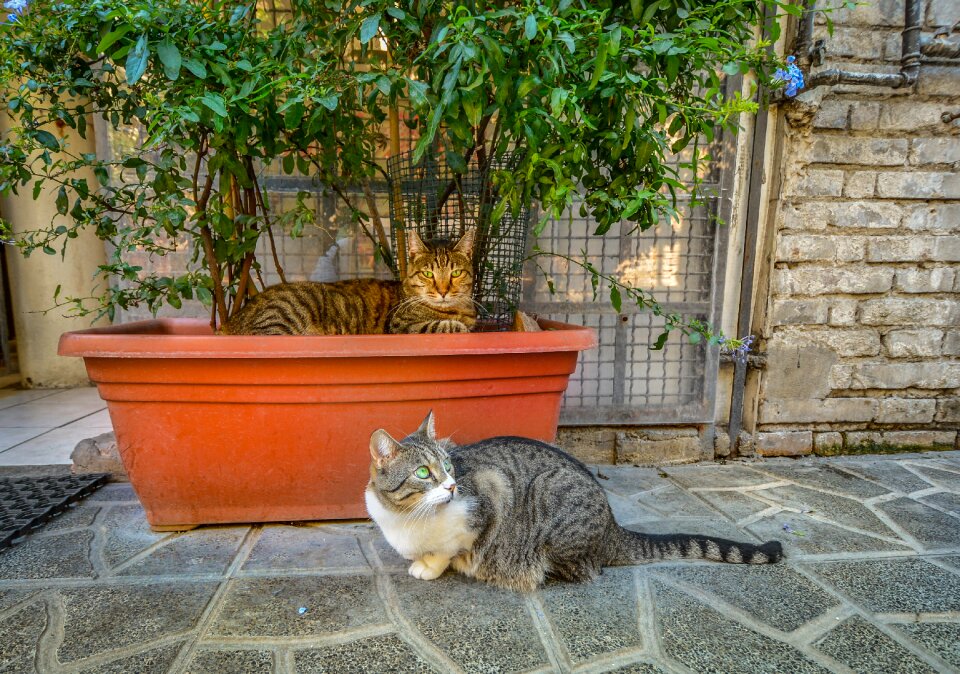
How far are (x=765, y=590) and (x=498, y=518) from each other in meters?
0.96

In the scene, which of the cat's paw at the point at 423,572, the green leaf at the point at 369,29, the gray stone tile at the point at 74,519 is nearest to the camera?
the green leaf at the point at 369,29

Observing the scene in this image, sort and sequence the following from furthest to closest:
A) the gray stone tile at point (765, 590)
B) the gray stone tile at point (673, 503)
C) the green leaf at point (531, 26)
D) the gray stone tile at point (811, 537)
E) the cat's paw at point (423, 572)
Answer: the gray stone tile at point (673, 503) → the gray stone tile at point (811, 537) → the cat's paw at point (423, 572) → the gray stone tile at point (765, 590) → the green leaf at point (531, 26)

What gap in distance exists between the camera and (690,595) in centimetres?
171

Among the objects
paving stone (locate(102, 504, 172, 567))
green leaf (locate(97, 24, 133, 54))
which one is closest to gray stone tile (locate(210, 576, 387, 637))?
paving stone (locate(102, 504, 172, 567))

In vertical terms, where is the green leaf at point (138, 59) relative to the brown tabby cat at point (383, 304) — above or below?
above

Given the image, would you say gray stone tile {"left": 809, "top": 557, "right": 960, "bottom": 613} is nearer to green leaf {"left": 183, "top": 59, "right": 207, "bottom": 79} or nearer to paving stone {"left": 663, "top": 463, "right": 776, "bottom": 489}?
paving stone {"left": 663, "top": 463, "right": 776, "bottom": 489}

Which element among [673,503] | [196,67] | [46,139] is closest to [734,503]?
[673,503]


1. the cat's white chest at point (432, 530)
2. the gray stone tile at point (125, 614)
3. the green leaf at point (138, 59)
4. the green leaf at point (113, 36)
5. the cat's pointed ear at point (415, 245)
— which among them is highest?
the green leaf at point (113, 36)

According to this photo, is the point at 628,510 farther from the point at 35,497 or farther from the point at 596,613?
the point at 35,497

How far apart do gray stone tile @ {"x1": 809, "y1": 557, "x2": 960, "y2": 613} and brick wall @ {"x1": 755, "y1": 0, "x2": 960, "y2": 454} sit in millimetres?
1340

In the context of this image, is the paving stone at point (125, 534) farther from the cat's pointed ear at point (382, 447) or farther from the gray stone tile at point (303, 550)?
the cat's pointed ear at point (382, 447)

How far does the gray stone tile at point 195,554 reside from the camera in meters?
1.81

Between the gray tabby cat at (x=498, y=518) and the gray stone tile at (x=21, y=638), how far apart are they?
976 mm

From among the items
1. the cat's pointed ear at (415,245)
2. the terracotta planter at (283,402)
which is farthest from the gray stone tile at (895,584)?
the cat's pointed ear at (415,245)
